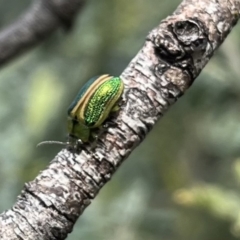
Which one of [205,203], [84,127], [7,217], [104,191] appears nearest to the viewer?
[7,217]

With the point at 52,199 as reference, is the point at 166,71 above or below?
above

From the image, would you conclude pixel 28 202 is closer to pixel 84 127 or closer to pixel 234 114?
pixel 84 127

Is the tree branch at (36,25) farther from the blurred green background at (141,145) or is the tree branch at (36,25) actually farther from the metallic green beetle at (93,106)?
the blurred green background at (141,145)

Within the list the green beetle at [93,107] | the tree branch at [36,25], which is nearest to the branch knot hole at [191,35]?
the green beetle at [93,107]

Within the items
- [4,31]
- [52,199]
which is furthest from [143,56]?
[4,31]

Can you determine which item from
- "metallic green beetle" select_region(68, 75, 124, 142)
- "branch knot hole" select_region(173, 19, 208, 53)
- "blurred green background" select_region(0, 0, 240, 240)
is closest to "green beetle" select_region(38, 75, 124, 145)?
"metallic green beetle" select_region(68, 75, 124, 142)

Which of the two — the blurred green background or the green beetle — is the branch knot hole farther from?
the blurred green background

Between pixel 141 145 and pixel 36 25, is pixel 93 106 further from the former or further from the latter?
pixel 141 145

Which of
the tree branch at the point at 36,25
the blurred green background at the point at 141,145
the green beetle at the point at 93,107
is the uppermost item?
the blurred green background at the point at 141,145
